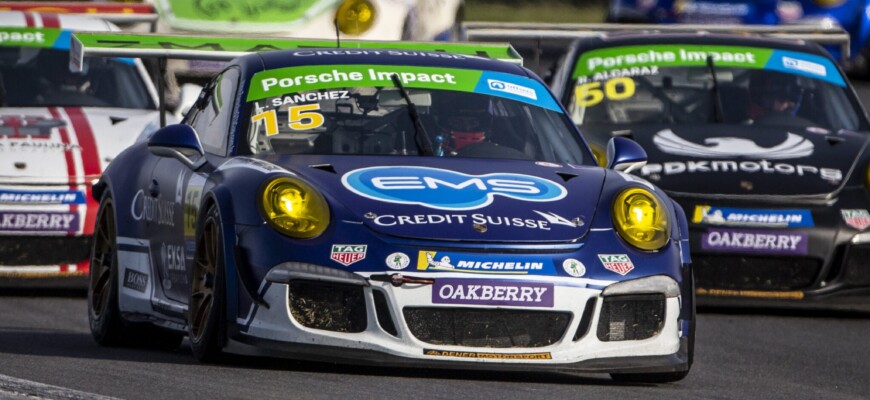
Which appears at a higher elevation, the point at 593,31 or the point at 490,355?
the point at 490,355

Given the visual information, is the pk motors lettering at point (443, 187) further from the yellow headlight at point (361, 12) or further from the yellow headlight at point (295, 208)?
the yellow headlight at point (361, 12)

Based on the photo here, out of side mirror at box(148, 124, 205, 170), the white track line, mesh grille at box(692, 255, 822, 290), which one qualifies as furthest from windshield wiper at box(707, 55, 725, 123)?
the white track line

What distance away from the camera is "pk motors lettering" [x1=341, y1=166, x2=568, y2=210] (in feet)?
21.3

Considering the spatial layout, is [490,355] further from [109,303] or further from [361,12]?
[361,12]

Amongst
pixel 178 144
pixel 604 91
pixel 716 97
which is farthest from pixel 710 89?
pixel 178 144

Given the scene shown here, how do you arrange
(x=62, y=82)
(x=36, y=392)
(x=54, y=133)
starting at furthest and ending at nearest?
(x=62, y=82) → (x=54, y=133) → (x=36, y=392)

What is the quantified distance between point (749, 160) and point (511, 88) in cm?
233

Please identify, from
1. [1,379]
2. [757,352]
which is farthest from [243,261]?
[757,352]

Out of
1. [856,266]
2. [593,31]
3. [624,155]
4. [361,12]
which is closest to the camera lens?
[624,155]

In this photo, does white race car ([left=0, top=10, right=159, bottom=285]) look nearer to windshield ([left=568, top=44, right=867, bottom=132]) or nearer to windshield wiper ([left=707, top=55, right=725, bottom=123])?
windshield ([left=568, top=44, right=867, bottom=132])

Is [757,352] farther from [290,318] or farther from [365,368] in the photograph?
[290,318]

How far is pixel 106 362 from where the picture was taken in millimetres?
6926

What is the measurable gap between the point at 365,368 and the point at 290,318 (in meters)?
0.56

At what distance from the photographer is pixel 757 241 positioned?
9.43 m
